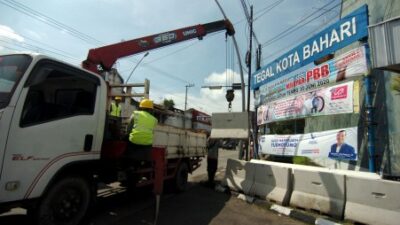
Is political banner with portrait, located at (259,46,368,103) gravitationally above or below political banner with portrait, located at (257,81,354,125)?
above

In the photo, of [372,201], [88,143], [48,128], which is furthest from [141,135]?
[372,201]

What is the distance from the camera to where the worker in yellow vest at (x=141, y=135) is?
698 centimetres

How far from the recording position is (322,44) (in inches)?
402

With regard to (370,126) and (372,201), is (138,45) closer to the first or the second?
(370,126)

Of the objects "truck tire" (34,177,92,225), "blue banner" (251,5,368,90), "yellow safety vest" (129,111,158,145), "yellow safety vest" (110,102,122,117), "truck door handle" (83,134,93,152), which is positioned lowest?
"truck tire" (34,177,92,225)

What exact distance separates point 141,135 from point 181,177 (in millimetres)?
3094

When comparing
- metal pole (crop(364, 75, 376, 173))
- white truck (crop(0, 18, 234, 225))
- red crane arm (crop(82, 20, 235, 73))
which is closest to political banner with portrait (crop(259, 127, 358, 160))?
metal pole (crop(364, 75, 376, 173))

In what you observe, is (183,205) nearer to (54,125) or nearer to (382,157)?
(54,125)

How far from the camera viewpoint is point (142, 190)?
31.5ft

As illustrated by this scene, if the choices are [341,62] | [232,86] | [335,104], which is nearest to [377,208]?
[335,104]

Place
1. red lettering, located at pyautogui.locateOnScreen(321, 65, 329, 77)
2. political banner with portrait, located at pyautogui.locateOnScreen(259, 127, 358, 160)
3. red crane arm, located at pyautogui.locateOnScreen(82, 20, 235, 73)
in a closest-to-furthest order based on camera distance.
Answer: political banner with portrait, located at pyautogui.locateOnScreen(259, 127, 358, 160), red lettering, located at pyautogui.locateOnScreen(321, 65, 329, 77), red crane arm, located at pyautogui.locateOnScreen(82, 20, 235, 73)

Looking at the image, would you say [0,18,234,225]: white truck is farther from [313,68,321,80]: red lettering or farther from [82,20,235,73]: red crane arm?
[313,68,321,80]: red lettering

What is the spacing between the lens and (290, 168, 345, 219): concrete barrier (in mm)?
6970

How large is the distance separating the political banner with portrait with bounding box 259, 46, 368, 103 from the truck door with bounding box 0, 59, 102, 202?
21.3 ft
